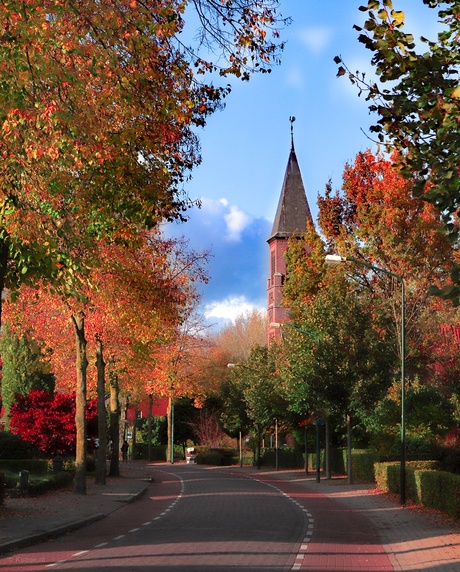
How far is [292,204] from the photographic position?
103562 mm

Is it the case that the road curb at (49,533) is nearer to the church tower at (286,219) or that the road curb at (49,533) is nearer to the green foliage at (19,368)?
the green foliage at (19,368)

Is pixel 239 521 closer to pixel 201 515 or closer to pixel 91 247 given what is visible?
pixel 201 515

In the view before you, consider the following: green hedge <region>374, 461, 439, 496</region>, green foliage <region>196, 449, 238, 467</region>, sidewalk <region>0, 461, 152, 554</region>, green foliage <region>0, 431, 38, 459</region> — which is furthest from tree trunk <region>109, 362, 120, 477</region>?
green foliage <region>196, 449, 238, 467</region>

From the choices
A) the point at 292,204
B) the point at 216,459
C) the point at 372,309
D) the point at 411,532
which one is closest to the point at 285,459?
the point at 216,459

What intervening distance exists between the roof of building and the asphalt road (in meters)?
74.4

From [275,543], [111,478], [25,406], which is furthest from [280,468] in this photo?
[275,543]

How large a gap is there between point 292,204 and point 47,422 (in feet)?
220

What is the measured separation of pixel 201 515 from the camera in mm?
23734

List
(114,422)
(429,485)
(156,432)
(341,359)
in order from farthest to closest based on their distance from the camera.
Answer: (156,432) → (114,422) → (341,359) → (429,485)

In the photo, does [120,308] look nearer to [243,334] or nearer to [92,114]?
[92,114]

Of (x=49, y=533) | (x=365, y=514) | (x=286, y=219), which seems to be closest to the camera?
(x=49, y=533)

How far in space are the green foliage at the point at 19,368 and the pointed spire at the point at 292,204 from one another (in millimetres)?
52598

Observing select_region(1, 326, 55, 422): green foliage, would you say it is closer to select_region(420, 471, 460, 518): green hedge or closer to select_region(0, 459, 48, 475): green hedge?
select_region(0, 459, 48, 475): green hedge

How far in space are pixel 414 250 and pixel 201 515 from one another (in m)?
23.6
